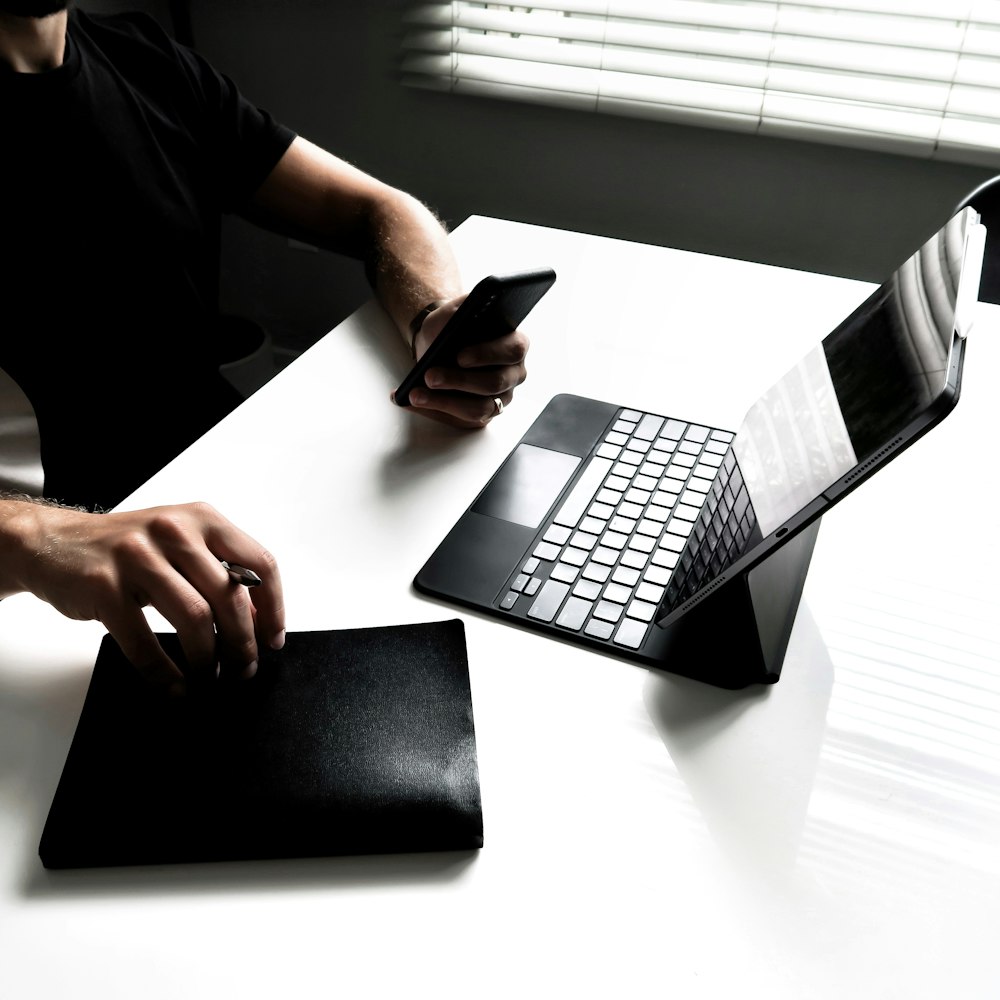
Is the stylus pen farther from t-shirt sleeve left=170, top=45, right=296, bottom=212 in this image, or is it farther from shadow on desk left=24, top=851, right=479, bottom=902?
t-shirt sleeve left=170, top=45, right=296, bottom=212

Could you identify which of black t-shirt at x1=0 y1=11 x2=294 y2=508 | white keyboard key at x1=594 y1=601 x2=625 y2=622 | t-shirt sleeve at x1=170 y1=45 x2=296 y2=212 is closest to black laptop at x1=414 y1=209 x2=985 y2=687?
white keyboard key at x1=594 y1=601 x2=625 y2=622

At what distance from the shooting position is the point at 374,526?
81 centimetres

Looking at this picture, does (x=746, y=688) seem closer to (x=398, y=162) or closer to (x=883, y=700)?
(x=883, y=700)

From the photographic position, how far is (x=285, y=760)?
583 mm

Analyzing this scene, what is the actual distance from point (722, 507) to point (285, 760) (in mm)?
373

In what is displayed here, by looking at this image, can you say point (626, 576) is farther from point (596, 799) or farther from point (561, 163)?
point (561, 163)

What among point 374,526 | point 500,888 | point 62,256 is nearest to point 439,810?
point 500,888

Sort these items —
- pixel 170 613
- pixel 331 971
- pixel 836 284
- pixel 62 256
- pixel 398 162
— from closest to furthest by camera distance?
pixel 331 971, pixel 170 613, pixel 62 256, pixel 836 284, pixel 398 162

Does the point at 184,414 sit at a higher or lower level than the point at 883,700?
lower

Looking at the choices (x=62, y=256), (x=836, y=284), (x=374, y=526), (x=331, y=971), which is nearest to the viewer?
(x=331, y=971)

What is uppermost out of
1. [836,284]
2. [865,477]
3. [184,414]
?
[865,477]

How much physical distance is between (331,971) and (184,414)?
37.0 inches

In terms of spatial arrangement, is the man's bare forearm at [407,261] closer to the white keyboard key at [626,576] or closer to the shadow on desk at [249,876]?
the white keyboard key at [626,576]

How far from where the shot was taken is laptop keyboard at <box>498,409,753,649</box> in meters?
0.71
